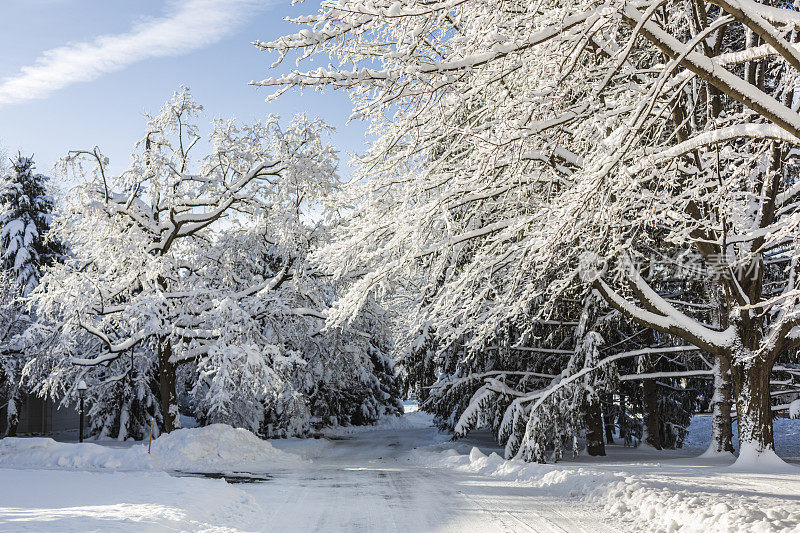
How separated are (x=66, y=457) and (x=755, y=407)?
51.0ft

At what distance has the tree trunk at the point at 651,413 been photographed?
17812 millimetres

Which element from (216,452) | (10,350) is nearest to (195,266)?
(216,452)

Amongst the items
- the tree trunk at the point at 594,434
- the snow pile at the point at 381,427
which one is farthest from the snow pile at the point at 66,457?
the snow pile at the point at 381,427

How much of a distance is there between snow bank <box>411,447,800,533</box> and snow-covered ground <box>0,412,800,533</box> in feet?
0.06

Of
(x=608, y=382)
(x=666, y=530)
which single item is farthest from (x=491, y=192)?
(x=608, y=382)

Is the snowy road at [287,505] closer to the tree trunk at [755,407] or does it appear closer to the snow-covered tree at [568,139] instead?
the snow-covered tree at [568,139]

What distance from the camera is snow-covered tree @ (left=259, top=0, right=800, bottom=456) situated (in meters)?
6.05

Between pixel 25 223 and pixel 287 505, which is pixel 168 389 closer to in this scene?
pixel 287 505

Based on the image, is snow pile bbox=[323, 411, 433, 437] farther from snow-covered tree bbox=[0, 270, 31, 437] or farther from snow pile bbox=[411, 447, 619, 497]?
snow pile bbox=[411, 447, 619, 497]

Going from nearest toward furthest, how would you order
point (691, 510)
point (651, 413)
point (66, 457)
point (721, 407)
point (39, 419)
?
point (691, 510), point (721, 407), point (66, 457), point (651, 413), point (39, 419)

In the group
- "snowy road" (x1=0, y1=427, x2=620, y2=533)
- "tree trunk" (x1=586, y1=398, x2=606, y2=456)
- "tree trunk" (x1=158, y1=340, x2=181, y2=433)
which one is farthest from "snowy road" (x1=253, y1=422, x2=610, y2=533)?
"tree trunk" (x1=158, y1=340, x2=181, y2=433)

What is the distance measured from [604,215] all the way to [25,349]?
18942 millimetres

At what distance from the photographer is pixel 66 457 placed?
48.3 ft

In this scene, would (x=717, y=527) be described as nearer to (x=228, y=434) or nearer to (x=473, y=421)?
(x=473, y=421)
